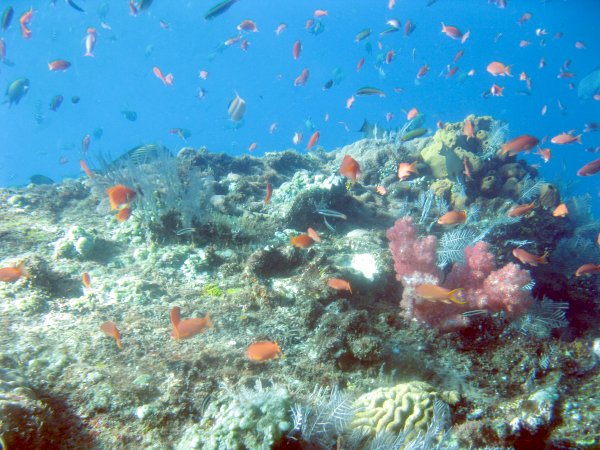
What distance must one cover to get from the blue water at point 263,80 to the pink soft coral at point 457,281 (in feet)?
262

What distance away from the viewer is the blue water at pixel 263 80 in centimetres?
8581

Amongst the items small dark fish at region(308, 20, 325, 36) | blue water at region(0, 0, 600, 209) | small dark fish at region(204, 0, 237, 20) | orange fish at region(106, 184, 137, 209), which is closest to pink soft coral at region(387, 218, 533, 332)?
orange fish at region(106, 184, 137, 209)

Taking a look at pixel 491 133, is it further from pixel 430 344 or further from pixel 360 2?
pixel 360 2

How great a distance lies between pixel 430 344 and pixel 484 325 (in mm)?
828

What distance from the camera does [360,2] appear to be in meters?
78.1

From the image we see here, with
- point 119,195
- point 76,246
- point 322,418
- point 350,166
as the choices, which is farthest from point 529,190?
point 76,246

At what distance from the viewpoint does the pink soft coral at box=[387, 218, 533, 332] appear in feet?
14.2

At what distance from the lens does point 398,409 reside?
3113 millimetres

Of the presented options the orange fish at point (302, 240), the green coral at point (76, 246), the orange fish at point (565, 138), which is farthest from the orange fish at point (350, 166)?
the orange fish at point (565, 138)

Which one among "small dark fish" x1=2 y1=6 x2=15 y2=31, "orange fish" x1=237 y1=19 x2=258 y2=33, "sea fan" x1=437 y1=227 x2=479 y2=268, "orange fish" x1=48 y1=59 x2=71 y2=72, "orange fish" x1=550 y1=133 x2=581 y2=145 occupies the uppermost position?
"orange fish" x1=237 y1=19 x2=258 y2=33

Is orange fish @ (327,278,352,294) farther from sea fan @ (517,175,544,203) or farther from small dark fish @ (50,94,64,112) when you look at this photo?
small dark fish @ (50,94,64,112)

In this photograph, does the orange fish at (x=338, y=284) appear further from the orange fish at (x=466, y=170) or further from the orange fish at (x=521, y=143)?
the orange fish at (x=466, y=170)

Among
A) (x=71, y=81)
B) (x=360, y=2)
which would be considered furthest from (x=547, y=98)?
(x=71, y=81)

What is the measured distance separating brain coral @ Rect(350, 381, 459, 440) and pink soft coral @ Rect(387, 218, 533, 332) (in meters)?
1.27
